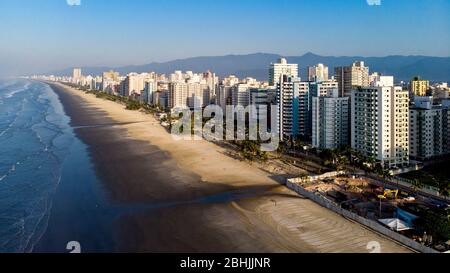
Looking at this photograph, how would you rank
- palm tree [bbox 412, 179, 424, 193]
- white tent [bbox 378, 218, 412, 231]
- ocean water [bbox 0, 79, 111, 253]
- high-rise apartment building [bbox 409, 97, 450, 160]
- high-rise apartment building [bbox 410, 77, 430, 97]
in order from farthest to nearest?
1. high-rise apartment building [bbox 410, 77, 430, 97]
2. high-rise apartment building [bbox 409, 97, 450, 160]
3. palm tree [bbox 412, 179, 424, 193]
4. white tent [bbox 378, 218, 412, 231]
5. ocean water [bbox 0, 79, 111, 253]

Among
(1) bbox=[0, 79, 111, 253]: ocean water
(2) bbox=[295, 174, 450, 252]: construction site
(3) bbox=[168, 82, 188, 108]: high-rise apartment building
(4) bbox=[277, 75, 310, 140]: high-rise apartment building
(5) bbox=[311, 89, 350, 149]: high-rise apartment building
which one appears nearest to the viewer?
(1) bbox=[0, 79, 111, 253]: ocean water

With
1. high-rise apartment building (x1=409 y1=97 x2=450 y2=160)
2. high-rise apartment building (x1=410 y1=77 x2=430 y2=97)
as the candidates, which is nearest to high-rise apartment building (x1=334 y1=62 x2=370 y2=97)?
high-rise apartment building (x1=410 y1=77 x2=430 y2=97)

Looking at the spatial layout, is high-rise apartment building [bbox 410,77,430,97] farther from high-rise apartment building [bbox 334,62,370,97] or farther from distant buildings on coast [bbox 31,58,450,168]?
high-rise apartment building [bbox 334,62,370,97]

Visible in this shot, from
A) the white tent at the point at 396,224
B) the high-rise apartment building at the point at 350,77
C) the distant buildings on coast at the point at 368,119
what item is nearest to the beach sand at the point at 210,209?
the white tent at the point at 396,224

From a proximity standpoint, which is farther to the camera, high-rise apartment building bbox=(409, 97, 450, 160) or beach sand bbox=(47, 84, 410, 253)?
high-rise apartment building bbox=(409, 97, 450, 160)

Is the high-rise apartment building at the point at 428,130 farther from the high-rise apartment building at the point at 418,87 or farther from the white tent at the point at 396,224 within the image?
the high-rise apartment building at the point at 418,87

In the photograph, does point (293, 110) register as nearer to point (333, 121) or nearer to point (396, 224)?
point (333, 121)

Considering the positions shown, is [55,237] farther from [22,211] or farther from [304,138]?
[304,138]
